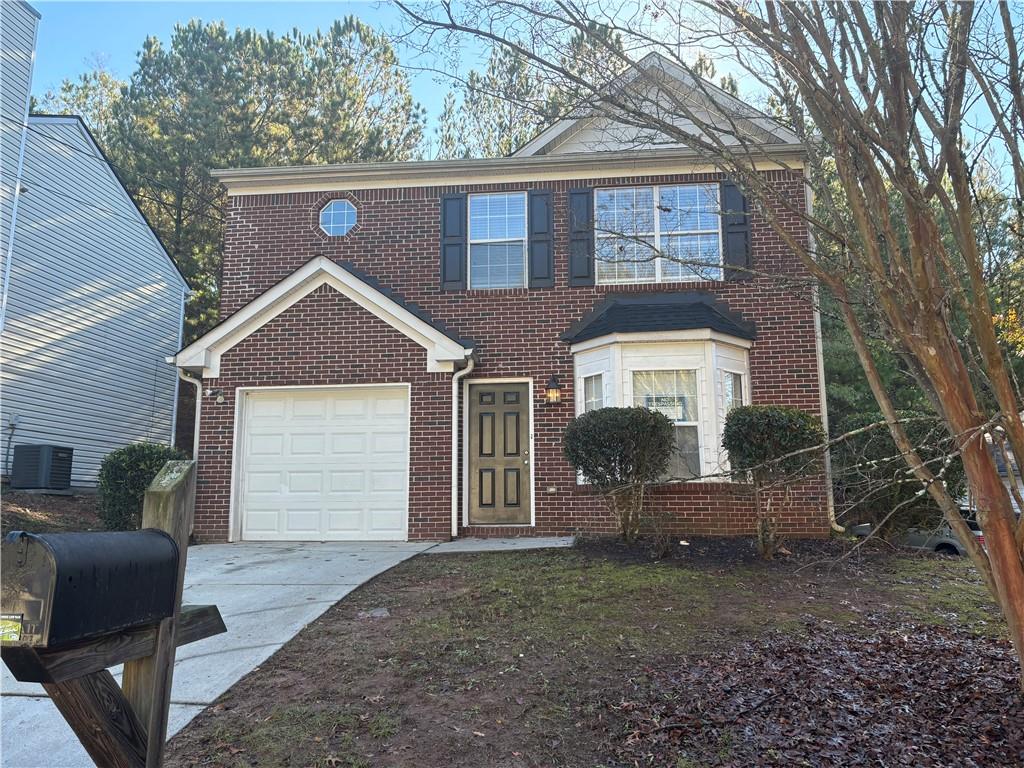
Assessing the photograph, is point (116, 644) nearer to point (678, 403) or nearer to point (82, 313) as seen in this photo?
point (678, 403)

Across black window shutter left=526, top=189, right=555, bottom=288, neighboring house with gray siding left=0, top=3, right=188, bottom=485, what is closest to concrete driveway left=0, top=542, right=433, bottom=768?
black window shutter left=526, top=189, right=555, bottom=288

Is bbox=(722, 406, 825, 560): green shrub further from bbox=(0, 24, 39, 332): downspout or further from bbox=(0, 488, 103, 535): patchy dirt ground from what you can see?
bbox=(0, 24, 39, 332): downspout

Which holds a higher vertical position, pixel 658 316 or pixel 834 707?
pixel 658 316

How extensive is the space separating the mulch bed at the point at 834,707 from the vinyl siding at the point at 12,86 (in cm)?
1253

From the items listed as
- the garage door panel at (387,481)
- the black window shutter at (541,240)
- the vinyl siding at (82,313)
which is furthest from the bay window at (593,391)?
the vinyl siding at (82,313)

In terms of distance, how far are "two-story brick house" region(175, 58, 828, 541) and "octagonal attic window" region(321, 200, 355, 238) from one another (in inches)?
8.4

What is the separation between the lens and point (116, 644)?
1790 mm

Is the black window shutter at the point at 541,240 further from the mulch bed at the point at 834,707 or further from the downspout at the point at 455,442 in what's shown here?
the mulch bed at the point at 834,707

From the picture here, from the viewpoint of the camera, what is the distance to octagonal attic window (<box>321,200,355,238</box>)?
35.6 feet

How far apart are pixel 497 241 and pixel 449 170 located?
4.20 ft

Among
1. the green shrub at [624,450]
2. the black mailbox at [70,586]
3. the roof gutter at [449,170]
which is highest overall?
the roof gutter at [449,170]

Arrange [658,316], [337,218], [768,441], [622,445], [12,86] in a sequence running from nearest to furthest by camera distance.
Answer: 1. [768,441]
2. [622,445]
3. [658,316]
4. [337,218]
5. [12,86]

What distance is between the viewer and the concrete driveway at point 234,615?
138 inches

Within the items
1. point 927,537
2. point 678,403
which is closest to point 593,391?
point 678,403
